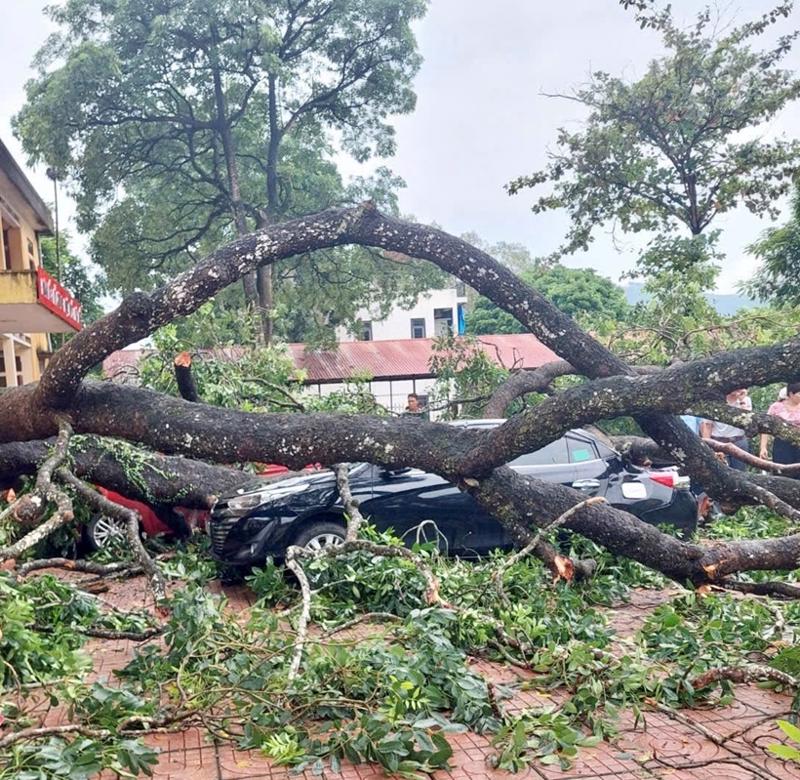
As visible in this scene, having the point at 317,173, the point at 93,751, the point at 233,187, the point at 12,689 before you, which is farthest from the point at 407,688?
the point at 317,173

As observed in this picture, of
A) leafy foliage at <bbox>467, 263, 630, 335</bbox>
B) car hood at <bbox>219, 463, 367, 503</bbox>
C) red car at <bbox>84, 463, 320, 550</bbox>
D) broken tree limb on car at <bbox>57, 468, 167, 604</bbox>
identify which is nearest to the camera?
broken tree limb on car at <bbox>57, 468, 167, 604</bbox>

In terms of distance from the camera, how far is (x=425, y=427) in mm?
5262

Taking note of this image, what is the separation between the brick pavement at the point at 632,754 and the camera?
129 inches

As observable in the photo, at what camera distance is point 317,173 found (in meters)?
25.0

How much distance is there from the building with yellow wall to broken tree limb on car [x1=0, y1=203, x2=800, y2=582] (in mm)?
8336

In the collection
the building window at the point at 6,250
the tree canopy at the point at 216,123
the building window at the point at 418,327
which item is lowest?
the building window at the point at 418,327

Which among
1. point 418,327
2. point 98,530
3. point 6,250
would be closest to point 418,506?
point 98,530

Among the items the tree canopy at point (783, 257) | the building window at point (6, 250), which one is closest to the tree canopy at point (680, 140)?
the tree canopy at point (783, 257)

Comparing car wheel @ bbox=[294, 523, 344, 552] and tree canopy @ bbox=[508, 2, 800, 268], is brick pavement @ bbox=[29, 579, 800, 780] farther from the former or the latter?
tree canopy @ bbox=[508, 2, 800, 268]

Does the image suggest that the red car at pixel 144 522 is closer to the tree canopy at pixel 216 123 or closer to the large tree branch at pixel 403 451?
the large tree branch at pixel 403 451

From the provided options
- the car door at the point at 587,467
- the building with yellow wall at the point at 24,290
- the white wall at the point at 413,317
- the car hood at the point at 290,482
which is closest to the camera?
the car hood at the point at 290,482

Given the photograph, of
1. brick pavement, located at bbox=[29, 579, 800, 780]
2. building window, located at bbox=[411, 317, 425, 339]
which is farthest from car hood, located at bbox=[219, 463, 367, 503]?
building window, located at bbox=[411, 317, 425, 339]

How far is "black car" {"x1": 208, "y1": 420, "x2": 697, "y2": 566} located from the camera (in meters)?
6.56

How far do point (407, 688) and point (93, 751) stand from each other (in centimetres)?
129
